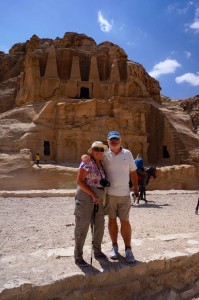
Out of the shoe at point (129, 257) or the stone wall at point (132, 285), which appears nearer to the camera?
the stone wall at point (132, 285)

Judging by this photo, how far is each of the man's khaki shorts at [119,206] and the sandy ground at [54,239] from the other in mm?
714

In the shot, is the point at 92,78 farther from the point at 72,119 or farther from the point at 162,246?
the point at 162,246

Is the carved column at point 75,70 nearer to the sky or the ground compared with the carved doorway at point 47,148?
nearer to the sky

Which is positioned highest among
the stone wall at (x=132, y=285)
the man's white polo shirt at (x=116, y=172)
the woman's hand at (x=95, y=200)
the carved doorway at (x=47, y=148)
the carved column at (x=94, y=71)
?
the carved column at (x=94, y=71)

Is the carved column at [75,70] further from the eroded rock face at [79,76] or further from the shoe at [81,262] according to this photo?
the shoe at [81,262]

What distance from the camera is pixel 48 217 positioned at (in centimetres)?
919

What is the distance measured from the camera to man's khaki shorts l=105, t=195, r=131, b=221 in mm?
5047

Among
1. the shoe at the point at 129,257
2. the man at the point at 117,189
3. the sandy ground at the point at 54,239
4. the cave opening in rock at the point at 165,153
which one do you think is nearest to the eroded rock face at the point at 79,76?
the cave opening in rock at the point at 165,153

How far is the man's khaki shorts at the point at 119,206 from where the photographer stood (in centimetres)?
505

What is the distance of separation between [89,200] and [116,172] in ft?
2.35

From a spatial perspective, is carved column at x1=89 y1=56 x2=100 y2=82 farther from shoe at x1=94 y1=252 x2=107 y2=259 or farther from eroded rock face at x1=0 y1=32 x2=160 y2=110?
shoe at x1=94 y1=252 x2=107 y2=259

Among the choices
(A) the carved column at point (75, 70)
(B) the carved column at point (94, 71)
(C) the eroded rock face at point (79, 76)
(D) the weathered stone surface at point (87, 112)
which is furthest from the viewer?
(B) the carved column at point (94, 71)

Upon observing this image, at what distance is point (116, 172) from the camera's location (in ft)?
16.5

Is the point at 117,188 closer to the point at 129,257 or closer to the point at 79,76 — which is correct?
the point at 129,257
